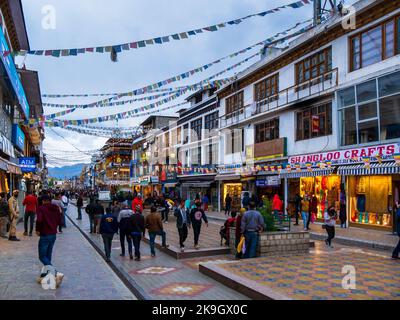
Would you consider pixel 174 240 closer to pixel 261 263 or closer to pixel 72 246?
pixel 72 246

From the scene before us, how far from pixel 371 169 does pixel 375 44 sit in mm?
6076

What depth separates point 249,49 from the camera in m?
15.6

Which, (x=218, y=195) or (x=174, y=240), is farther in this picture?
(x=218, y=195)

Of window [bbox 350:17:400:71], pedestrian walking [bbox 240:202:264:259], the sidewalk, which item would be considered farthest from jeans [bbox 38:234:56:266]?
window [bbox 350:17:400:71]

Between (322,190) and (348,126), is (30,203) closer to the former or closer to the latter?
(322,190)

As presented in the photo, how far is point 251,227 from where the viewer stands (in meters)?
10.4

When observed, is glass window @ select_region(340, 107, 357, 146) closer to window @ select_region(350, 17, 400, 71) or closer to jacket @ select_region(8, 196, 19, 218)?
window @ select_region(350, 17, 400, 71)

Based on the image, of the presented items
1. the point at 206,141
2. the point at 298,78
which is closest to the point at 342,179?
the point at 298,78

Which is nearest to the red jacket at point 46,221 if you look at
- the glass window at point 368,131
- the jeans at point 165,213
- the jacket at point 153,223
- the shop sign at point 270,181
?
the jacket at point 153,223

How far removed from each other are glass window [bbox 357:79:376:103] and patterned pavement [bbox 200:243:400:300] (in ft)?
32.2

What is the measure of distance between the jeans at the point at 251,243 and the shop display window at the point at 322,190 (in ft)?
35.0

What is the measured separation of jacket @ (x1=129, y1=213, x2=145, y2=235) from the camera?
11.1m

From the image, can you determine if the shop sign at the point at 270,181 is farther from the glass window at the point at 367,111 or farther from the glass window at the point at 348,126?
the glass window at the point at 367,111
